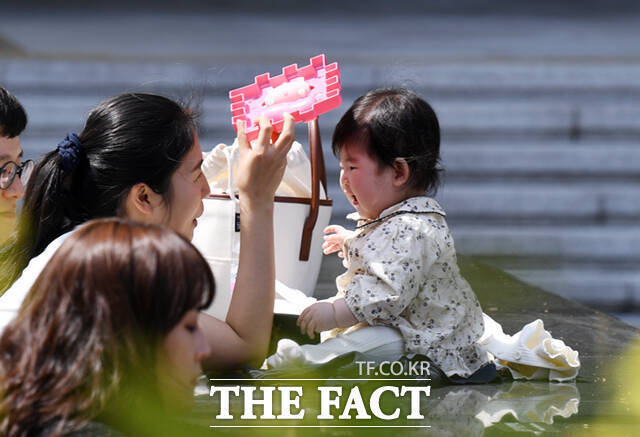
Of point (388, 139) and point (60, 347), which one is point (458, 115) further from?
point (60, 347)

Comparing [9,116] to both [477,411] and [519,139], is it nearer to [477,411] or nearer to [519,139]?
[477,411]

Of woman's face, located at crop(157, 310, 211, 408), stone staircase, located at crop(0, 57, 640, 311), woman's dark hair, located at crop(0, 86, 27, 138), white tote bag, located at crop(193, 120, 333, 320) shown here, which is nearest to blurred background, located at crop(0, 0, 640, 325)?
stone staircase, located at crop(0, 57, 640, 311)

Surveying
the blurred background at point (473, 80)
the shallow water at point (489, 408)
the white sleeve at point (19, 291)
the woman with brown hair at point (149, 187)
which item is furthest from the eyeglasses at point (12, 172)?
the blurred background at point (473, 80)

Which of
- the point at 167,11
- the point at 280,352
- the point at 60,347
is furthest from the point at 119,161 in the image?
the point at 167,11

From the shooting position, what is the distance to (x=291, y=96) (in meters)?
2.11

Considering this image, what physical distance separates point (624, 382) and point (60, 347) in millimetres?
1453

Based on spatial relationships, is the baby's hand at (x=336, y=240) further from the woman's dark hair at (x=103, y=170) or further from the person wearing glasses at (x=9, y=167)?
the person wearing glasses at (x=9, y=167)

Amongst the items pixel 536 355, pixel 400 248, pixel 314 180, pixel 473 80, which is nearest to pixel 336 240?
pixel 314 180

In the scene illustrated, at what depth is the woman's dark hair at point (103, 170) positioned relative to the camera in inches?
74.0

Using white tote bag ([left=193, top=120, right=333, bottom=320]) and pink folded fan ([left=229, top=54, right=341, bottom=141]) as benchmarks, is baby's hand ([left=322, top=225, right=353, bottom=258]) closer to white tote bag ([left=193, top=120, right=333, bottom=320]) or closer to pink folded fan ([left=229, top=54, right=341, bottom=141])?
white tote bag ([left=193, top=120, right=333, bottom=320])

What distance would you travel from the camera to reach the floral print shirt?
2033 millimetres

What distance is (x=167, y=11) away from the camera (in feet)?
18.2

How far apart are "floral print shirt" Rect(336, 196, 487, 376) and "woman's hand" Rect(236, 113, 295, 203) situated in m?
0.30

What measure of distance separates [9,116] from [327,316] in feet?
3.52
